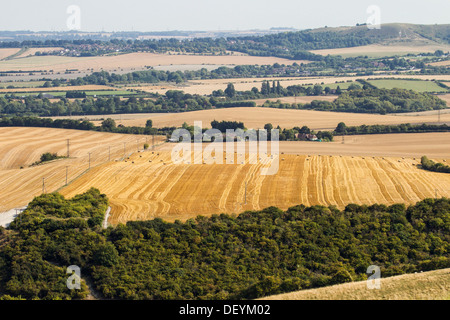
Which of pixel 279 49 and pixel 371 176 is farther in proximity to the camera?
pixel 279 49

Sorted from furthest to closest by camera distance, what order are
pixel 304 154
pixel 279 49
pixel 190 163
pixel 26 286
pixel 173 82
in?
pixel 279 49 → pixel 173 82 → pixel 304 154 → pixel 190 163 → pixel 26 286

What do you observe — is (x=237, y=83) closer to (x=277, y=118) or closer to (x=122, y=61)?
(x=122, y=61)

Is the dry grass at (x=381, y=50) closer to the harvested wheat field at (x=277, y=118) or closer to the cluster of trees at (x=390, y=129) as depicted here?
the harvested wheat field at (x=277, y=118)

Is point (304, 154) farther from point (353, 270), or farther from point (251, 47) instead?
point (251, 47)

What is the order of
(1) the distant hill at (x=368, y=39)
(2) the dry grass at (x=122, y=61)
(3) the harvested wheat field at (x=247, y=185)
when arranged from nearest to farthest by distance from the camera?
1. (3) the harvested wheat field at (x=247, y=185)
2. (2) the dry grass at (x=122, y=61)
3. (1) the distant hill at (x=368, y=39)

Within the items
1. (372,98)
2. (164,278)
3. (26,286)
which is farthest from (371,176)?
(372,98)

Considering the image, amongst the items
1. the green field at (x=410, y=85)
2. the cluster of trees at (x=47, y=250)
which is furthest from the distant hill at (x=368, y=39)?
the cluster of trees at (x=47, y=250)
